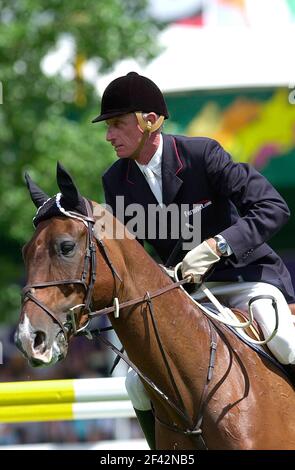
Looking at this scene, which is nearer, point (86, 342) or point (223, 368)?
point (223, 368)

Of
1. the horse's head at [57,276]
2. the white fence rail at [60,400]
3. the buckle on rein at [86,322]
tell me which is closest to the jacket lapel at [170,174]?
the horse's head at [57,276]

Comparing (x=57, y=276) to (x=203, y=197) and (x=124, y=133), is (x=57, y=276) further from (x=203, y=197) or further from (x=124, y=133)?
(x=203, y=197)

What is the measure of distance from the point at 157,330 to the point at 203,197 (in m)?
0.94

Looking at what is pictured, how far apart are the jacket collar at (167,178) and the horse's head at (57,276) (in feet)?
2.39

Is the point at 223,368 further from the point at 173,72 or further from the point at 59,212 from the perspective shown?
the point at 173,72

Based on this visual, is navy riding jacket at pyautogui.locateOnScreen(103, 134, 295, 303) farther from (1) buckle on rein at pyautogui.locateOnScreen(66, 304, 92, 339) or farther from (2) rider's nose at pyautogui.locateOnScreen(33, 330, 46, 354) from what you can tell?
(2) rider's nose at pyautogui.locateOnScreen(33, 330, 46, 354)

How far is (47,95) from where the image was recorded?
43.8 feet

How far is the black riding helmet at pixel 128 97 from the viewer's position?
5305 millimetres

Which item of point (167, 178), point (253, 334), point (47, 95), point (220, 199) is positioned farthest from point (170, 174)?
point (47, 95)

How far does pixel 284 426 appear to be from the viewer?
5125mm

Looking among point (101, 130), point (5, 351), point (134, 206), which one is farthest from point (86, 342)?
point (134, 206)

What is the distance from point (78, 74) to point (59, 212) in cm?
900

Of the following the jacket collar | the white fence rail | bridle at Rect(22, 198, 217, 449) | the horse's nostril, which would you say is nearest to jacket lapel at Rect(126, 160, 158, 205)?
the jacket collar

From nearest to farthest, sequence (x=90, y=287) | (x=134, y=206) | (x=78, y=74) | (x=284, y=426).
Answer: (x=90, y=287), (x=284, y=426), (x=134, y=206), (x=78, y=74)
